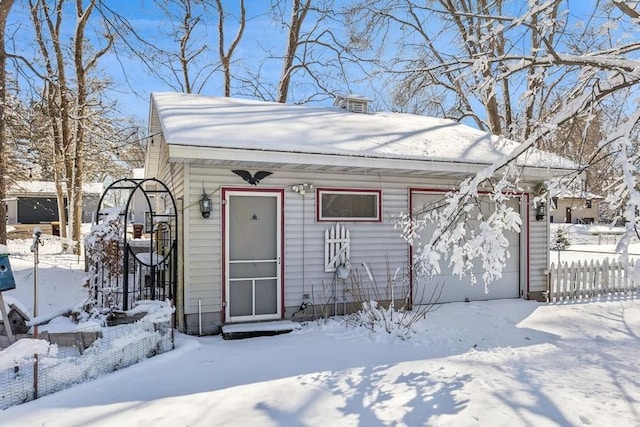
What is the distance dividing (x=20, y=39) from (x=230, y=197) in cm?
696

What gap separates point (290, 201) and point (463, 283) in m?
3.64

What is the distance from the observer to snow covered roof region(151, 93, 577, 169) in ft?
19.6

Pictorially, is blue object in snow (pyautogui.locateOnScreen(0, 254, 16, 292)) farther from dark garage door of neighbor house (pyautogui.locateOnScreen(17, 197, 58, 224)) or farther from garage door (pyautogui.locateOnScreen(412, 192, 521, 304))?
dark garage door of neighbor house (pyautogui.locateOnScreen(17, 197, 58, 224))

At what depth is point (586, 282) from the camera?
352 inches

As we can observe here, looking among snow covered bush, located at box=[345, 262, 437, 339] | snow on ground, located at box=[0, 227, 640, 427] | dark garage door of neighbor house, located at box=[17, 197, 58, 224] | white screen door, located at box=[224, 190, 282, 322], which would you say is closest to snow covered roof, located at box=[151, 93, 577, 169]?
white screen door, located at box=[224, 190, 282, 322]

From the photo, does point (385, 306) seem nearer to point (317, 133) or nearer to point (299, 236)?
point (299, 236)

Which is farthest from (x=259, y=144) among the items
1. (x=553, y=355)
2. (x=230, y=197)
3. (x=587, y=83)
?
(x=553, y=355)

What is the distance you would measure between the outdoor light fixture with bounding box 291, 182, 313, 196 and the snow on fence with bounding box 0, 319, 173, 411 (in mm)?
2610

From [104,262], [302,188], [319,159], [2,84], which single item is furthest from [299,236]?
[2,84]

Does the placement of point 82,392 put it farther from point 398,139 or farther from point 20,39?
point 20,39

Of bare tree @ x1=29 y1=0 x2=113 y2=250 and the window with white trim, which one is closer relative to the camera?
the window with white trim

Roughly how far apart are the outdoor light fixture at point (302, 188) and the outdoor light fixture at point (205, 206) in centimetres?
129

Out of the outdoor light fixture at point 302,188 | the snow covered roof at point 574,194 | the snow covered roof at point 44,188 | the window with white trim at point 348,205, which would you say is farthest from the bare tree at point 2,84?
the snow covered roof at point 44,188

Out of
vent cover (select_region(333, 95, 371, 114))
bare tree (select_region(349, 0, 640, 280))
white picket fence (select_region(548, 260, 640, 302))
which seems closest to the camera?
bare tree (select_region(349, 0, 640, 280))
